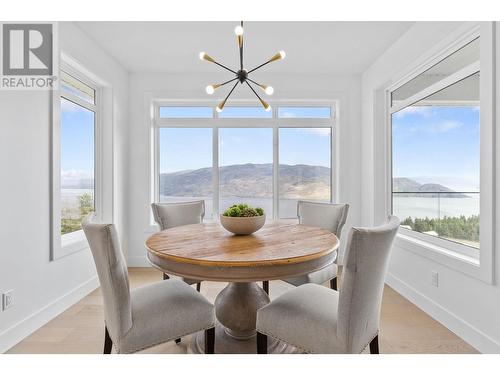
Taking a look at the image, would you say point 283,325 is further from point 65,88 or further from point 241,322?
point 65,88

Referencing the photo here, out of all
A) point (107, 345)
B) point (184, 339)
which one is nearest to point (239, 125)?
point (184, 339)

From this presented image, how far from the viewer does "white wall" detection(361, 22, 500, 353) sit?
1849 mm

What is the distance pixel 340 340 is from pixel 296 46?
109 inches

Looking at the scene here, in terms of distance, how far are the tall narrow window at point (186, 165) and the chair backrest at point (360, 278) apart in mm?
2845

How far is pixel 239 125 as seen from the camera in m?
3.85

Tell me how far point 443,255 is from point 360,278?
1458 mm

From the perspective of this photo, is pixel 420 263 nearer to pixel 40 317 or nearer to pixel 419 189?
pixel 419 189

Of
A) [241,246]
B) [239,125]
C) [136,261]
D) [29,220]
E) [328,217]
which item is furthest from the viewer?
[239,125]

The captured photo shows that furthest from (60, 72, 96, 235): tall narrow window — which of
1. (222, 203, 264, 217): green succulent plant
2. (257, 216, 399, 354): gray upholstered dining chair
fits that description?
(257, 216, 399, 354): gray upholstered dining chair

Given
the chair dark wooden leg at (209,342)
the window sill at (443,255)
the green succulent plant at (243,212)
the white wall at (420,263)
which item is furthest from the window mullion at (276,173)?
the chair dark wooden leg at (209,342)

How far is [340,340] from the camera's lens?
1.25 meters

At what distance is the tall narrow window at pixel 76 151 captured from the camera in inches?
107

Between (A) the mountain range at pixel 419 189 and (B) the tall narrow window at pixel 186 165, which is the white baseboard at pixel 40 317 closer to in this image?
(B) the tall narrow window at pixel 186 165
